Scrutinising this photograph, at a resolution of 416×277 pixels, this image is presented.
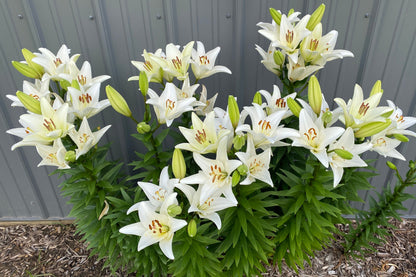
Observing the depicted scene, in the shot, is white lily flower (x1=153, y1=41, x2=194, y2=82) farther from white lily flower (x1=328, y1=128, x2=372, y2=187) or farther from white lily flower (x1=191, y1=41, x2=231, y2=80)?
white lily flower (x1=328, y1=128, x2=372, y2=187)

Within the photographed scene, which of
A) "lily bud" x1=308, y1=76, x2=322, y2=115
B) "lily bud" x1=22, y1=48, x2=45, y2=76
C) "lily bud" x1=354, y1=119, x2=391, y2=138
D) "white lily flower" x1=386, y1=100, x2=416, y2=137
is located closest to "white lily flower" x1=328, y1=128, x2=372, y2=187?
"lily bud" x1=354, y1=119, x2=391, y2=138

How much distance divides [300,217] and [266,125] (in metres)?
0.61

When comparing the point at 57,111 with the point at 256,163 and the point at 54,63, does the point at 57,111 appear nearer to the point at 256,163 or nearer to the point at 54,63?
the point at 54,63

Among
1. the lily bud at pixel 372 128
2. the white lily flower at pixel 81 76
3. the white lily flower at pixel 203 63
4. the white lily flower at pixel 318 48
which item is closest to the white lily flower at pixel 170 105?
the white lily flower at pixel 203 63

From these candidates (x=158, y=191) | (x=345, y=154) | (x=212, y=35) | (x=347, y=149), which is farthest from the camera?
(x=212, y=35)

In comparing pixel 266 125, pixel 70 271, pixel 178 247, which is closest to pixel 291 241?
pixel 178 247

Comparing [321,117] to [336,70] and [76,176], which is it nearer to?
[336,70]

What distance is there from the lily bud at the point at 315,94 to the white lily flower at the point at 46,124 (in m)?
1.03

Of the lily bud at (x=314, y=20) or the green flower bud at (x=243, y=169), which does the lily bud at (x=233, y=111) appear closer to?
the green flower bud at (x=243, y=169)

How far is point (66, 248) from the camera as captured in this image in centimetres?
252

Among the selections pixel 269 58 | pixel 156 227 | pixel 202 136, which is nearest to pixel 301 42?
pixel 269 58

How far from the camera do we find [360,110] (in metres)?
1.28

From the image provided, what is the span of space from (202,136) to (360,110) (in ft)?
2.18

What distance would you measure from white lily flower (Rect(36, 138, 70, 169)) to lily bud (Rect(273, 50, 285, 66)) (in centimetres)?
107
